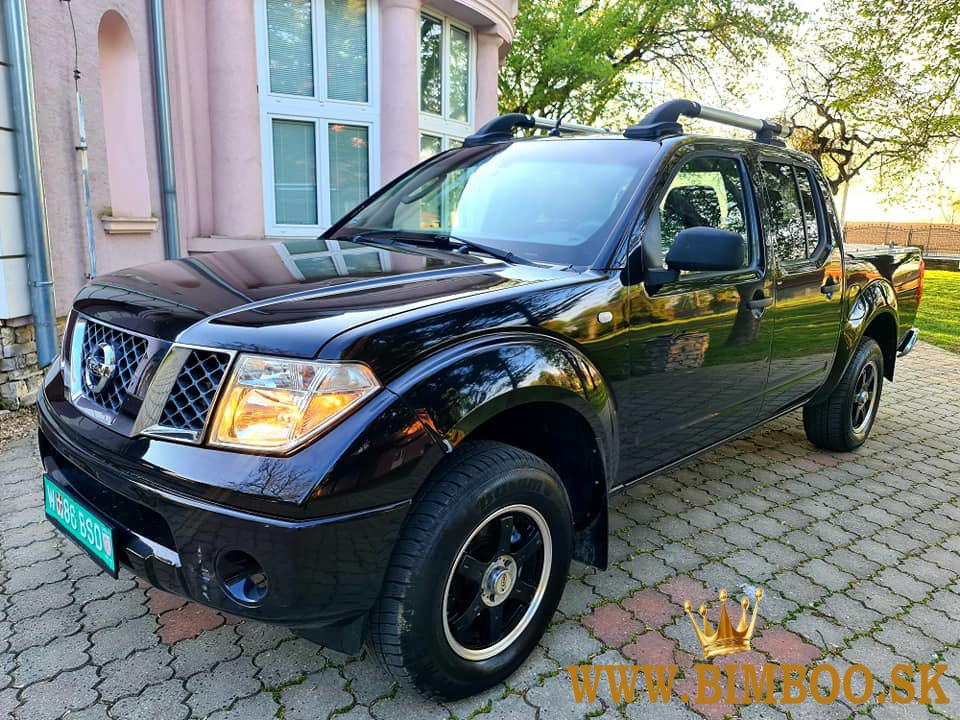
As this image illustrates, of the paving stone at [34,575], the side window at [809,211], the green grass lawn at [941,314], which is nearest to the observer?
the paving stone at [34,575]

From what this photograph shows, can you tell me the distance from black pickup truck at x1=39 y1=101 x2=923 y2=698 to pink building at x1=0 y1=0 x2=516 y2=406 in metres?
3.14

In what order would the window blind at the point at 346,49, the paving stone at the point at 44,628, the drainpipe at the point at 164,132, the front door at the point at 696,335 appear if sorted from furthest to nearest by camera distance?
the window blind at the point at 346,49 → the drainpipe at the point at 164,132 → the front door at the point at 696,335 → the paving stone at the point at 44,628

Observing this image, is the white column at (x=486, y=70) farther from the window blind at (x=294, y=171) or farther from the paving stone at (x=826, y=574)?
the paving stone at (x=826, y=574)

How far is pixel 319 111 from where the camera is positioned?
27.4ft

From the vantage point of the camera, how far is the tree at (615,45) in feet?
49.6

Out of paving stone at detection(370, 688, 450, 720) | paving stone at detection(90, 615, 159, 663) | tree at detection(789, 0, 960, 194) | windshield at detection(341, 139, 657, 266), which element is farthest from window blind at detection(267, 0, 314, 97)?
tree at detection(789, 0, 960, 194)

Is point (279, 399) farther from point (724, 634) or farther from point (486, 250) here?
point (724, 634)

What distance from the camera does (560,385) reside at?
2371 mm

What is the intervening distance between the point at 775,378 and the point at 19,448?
14.4 feet

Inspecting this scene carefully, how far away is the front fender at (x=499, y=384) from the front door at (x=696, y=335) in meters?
0.30

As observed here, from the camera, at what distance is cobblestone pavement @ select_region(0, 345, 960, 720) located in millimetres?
2342

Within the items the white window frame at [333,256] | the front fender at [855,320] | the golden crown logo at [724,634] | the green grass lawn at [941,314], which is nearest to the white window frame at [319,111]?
the white window frame at [333,256]

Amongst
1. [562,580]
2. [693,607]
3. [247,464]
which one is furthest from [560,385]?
[693,607]

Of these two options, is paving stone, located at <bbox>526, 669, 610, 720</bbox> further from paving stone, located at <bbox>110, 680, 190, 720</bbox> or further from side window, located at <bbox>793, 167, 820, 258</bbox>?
side window, located at <bbox>793, 167, 820, 258</bbox>
